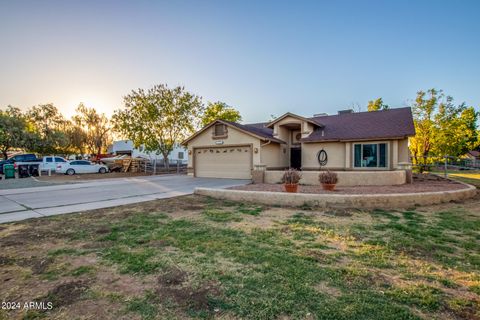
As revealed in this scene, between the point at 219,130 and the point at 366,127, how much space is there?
10717mm

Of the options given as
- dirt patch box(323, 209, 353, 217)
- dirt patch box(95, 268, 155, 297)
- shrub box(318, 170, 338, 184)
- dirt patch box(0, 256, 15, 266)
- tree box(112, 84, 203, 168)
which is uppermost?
tree box(112, 84, 203, 168)

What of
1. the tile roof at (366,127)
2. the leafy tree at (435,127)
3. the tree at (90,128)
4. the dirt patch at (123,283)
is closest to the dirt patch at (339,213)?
the dirt patch at (123,283)

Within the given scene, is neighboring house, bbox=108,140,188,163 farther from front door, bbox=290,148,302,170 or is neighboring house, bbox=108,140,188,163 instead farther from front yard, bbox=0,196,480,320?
front yard, bbox=0,196,480,320

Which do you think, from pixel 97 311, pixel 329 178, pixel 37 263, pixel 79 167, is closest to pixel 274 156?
pixel 329 178

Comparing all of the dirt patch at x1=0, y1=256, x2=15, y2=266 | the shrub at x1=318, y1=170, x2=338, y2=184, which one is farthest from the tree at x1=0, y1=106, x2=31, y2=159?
the shrub at x1=318, y1=170, x2=338, y2=184

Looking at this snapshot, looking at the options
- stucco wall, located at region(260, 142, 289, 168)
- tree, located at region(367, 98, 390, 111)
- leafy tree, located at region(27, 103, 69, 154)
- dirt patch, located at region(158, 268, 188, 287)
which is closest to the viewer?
dirt patch, located at region(158, 268, 188, 287)

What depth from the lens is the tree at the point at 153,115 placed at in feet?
77.3

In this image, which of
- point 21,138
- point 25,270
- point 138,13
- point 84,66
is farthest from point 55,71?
point 21,138

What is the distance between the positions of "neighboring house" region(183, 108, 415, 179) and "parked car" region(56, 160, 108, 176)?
1034 cm

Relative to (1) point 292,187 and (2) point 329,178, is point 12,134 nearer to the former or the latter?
(1) point 292,187

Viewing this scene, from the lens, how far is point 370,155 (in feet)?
52.3

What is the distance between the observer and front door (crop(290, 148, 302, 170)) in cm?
1927

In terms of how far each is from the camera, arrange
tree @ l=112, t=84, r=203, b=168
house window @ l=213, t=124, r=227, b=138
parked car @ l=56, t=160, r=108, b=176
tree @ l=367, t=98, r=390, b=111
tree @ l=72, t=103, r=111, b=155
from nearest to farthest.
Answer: house window @ l=213, t=124, r=227, b=138
parked car @ l=56, t=160, r=108, b=176
tree @ l=112, t=84, r=203, b=168
tree @ l=367, t=98, r=390, b=111
tree @ l=72, t=103, r=111, b=155

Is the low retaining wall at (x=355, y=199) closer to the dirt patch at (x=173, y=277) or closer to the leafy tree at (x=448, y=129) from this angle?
the dirt patch at (x=173, y=277)
